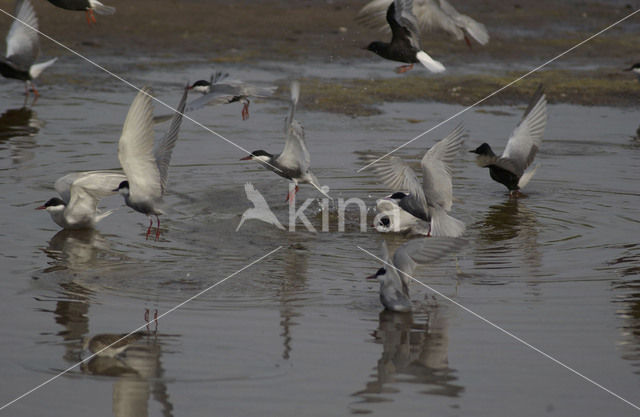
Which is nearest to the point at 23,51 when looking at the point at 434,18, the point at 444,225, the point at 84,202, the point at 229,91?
the point at 229,91

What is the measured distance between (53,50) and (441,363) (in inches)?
571

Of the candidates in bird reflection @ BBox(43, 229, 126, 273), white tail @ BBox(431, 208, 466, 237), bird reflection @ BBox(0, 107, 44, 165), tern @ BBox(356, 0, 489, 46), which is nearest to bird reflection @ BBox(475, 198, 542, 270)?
white tail @ BBox(431, 208, 466, 237)

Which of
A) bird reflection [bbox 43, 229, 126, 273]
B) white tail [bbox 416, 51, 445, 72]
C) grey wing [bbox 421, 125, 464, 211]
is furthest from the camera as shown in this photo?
white tail [bbox 416, 51, 445, 72]

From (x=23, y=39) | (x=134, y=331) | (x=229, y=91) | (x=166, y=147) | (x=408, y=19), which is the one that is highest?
(x=23, y=39)

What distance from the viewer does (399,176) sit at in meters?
9.80

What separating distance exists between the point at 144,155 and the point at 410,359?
308 centimetres

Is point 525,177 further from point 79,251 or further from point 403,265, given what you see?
point 79,251

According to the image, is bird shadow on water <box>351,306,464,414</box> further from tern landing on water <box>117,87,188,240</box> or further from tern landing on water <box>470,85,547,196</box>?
tern landing on water <box>470,85,547,196</box>

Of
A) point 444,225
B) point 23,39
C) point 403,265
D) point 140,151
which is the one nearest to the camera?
point 403,265

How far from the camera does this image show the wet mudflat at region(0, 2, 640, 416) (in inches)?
225

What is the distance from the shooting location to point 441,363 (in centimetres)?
618

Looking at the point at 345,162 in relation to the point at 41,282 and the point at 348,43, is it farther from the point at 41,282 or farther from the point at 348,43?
the point at 348,43

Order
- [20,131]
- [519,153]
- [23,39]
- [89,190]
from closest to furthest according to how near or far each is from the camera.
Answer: [89,190] < [519,153] < [20,131] < [23,39]

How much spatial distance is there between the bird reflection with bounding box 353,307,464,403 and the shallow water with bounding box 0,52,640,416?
16 mm
